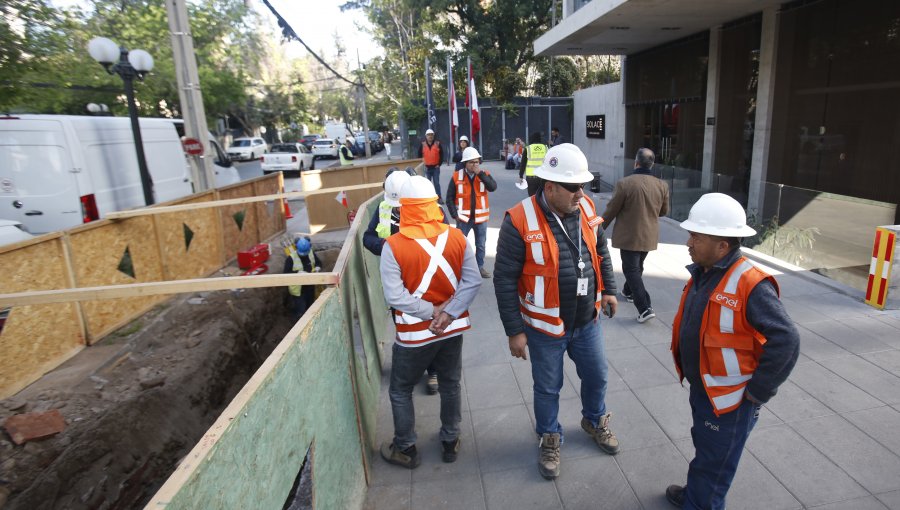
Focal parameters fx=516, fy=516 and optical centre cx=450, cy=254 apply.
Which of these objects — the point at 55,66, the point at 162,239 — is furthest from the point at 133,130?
the point at 162,239

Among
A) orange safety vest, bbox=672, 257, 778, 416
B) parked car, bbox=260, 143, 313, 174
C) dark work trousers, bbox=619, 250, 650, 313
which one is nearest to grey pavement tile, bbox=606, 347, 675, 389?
dark work trousers, bbox=619, 250, 650, 313

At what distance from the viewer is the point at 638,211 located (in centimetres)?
524

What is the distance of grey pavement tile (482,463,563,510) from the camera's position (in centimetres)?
308

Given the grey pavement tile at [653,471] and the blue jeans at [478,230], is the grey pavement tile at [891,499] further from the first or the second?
the blue jeans at [478,230]

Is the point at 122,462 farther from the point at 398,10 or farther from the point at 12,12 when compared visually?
the point at 398,10

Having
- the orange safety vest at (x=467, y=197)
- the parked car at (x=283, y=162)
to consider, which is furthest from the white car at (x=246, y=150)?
the orange safety vest at (x=467, y=197)

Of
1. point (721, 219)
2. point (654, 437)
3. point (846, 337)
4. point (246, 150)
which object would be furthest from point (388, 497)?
point (246, 150)

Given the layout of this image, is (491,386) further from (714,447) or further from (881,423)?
(881,423)

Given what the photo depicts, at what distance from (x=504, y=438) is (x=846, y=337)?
3.61 meters

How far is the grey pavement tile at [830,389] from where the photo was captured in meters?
3.82

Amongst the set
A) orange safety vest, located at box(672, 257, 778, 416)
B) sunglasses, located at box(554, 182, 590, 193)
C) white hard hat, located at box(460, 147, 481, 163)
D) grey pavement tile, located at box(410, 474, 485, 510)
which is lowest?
grey pavement tile, located at box(410, 474, 485, 510)

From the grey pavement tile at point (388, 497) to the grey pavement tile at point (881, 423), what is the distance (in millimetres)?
3121

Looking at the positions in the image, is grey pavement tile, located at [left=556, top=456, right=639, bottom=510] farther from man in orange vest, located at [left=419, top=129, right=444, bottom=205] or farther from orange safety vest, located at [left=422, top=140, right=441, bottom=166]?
orange safety vest, located at [left=422, top=140, right=441, bottom=166]

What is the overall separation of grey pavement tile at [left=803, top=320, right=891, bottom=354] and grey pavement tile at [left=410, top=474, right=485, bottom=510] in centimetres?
375
